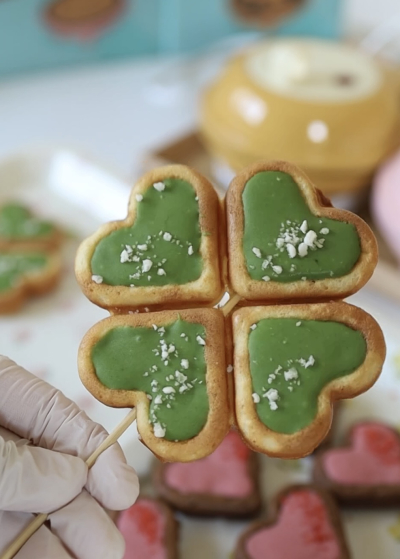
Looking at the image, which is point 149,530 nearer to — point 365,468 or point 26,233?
point 365,468

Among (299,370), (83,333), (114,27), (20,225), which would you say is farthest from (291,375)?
(114,27)

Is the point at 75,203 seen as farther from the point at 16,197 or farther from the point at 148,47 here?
the point at 148,47

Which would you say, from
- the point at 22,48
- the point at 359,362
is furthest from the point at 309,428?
the point at 22,48

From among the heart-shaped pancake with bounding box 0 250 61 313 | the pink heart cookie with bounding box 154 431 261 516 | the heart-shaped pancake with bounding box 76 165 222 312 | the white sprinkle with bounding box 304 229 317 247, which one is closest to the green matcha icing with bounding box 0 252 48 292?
the heart-shaped pancake with bounding box 0 250 61 313

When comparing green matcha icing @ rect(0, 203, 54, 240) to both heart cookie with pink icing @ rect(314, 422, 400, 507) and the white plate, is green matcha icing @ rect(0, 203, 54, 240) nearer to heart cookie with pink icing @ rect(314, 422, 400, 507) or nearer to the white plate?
the white plate

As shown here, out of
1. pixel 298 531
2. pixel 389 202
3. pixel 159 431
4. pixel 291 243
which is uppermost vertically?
pixel 291 243


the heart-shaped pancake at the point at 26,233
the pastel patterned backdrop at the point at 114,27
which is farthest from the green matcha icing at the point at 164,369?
the pastel patterned backdrop at the point at 114,27

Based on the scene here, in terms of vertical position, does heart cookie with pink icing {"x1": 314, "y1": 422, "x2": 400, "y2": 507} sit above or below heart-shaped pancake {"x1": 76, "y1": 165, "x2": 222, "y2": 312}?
below
